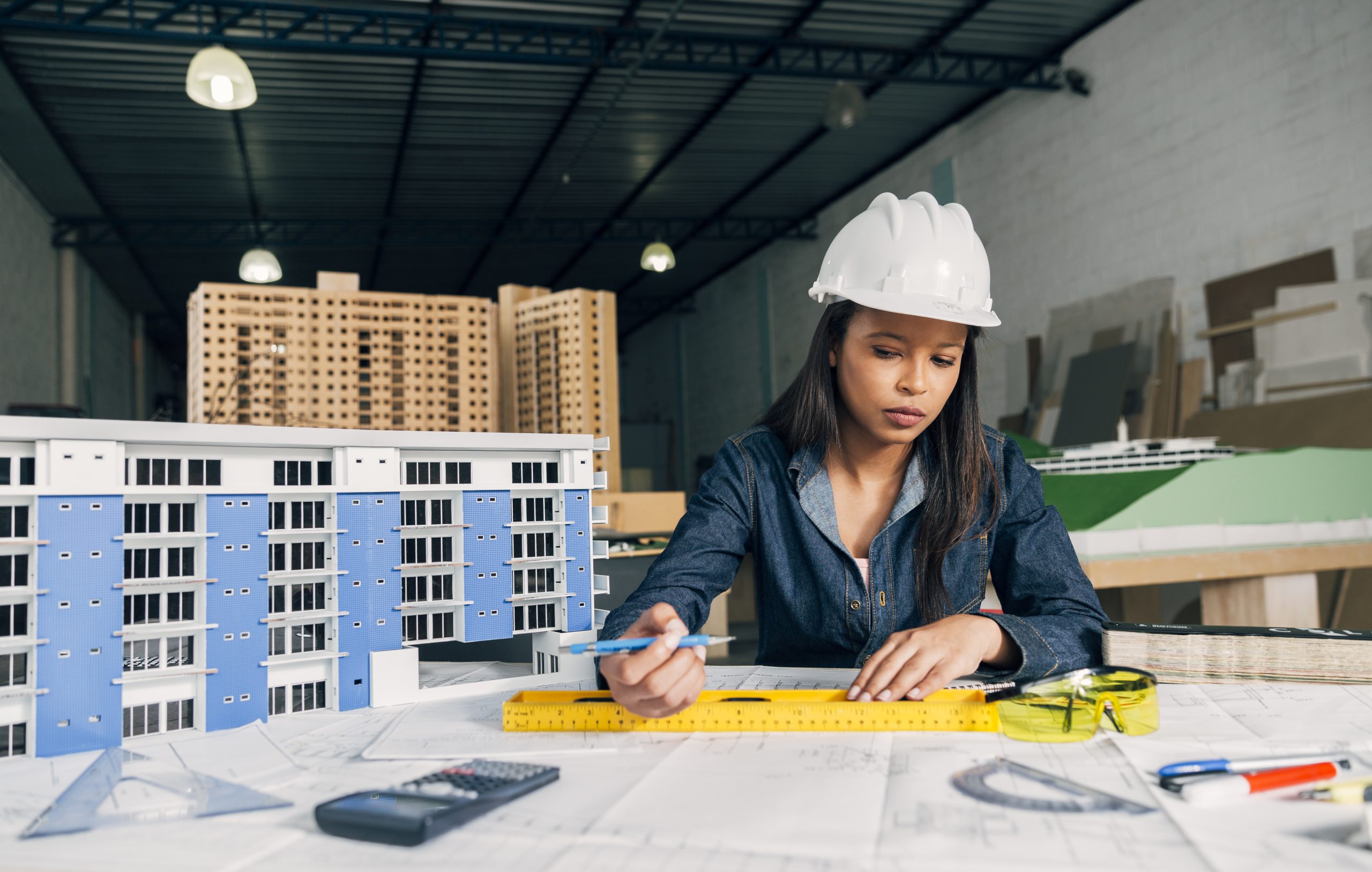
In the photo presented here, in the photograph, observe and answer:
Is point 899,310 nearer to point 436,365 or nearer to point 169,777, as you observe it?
point 169,777

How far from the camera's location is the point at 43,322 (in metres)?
10.5

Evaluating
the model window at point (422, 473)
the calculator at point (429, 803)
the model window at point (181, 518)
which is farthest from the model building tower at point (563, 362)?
the calculator at point (429, 803)

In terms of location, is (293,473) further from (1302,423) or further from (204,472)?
(1302,423)

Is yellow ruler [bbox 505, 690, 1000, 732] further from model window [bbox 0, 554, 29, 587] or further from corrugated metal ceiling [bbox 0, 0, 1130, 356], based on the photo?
corrugated metal ceiling [bbox 0, 0, 1130, 356]

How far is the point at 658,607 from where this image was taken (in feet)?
4.45

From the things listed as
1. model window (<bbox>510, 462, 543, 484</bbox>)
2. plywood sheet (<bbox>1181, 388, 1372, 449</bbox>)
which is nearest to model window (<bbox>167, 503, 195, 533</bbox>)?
model window (<bbox>510, 462, 543, 484</bbox>)

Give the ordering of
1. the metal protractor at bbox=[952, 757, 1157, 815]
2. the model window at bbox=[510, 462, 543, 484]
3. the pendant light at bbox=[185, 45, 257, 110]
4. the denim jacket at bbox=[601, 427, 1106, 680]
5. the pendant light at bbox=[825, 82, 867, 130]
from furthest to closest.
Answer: the pendant light at bbox=[825, 82, 867, 130]
the pendant light at bbox=[185, 45, 257, 110]
the denim jacket at bbox=[601, 427, 1106, 680]
the model window at bbox=[510, 462, 543, 484]
the metal protractor at bbox=[952, 757, 1157, 815]

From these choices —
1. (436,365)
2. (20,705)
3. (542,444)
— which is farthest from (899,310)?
(436,365)

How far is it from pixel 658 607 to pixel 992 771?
52 cm

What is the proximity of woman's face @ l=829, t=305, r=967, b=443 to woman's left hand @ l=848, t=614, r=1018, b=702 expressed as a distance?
0.39 m

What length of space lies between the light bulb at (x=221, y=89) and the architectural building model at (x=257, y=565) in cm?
518

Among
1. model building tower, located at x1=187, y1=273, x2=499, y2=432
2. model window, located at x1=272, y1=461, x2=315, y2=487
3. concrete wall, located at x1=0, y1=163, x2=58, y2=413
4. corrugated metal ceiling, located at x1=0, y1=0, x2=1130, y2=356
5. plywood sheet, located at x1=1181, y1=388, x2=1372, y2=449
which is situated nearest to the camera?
model window, located at x1=272, y1=461, x2=315, y2=487

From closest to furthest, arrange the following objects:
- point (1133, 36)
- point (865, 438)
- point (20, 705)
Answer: point (20, 705), point (865, 438), point (1133, 36)

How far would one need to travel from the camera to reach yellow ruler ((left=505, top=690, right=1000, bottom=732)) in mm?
1215
